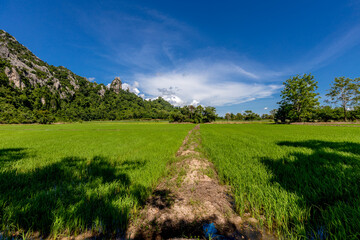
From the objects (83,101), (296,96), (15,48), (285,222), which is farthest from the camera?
(15,48)

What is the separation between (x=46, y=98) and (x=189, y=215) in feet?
473

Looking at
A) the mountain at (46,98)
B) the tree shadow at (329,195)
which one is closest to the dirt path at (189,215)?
the tree shadow at (329,195)

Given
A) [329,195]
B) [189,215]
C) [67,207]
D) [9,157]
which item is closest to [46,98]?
[9,157]

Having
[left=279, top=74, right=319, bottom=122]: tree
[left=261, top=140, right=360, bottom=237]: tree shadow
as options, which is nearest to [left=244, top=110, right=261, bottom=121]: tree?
[left=279, top=74, right=319, bottom=122]: tree

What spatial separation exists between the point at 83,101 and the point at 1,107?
193ft

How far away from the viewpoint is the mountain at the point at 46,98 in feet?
231

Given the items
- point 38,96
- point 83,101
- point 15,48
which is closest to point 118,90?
point 83,101

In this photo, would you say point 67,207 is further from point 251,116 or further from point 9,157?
point 251,116

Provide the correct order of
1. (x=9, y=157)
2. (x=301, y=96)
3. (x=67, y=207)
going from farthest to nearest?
(x=301, y=96)
(x=9, y=157)
(x=67, y=207)

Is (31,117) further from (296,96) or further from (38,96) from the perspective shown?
(296,96)

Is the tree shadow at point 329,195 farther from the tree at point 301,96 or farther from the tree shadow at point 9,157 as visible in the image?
the tree at point 301,96

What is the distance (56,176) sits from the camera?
4.52 metres

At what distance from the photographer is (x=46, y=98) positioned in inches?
3829

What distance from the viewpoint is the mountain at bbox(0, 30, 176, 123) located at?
231 ft
